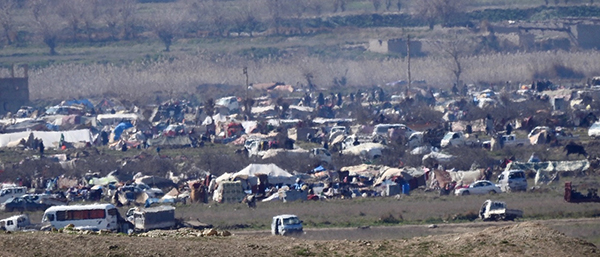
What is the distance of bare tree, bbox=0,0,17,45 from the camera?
8095cm

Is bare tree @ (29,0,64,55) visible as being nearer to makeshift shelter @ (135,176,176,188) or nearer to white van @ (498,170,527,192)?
makeshift shelter @ (135,176,176,188)

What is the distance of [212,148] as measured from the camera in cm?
3891

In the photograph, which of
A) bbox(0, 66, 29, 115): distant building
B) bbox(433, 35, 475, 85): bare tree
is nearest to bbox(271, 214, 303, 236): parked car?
bbox(0, 66, 29, 115): distant building

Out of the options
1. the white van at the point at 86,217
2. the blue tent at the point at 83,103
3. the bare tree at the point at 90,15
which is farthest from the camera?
the bare tree at the point at 90,15

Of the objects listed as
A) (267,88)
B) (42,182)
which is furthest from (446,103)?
(42,182)

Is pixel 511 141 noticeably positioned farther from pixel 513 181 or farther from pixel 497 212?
pixel 497 212

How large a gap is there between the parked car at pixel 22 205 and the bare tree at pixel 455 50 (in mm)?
38251

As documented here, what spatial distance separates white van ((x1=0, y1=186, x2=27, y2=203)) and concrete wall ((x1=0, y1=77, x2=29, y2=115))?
2998 centimetres

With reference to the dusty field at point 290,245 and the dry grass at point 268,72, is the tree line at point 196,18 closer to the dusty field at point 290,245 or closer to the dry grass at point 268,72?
the dry grass at point 268,72

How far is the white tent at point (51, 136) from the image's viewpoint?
138ft

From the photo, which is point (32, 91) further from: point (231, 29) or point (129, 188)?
point (129, 188)

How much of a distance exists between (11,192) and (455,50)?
4136 cm

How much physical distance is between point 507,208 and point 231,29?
6280 cm

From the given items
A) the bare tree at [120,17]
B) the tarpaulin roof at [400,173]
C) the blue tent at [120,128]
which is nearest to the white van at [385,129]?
the tarpaulin roof at [400,173]
